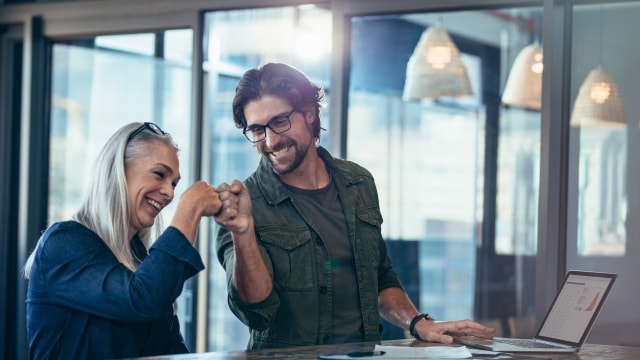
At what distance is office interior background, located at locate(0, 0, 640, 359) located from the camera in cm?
409

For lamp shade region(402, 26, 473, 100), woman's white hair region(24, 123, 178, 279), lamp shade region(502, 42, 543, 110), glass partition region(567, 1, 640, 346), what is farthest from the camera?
lamp shade region(402, 26, 473, 100)

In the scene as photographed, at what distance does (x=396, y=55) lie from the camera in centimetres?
475

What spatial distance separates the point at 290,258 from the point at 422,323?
16.3 inches

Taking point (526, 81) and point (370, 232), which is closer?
point (370, 232)

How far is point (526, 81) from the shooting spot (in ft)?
15.3

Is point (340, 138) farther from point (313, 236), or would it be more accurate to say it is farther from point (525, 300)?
point (313, 236)

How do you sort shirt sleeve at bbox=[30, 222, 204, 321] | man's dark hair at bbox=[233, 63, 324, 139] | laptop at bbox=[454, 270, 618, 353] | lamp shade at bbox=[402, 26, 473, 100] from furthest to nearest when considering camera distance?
lamp shade at bbox=[402, 26, 473, 100], man's dark hair at bbox=[233, 63, 324, 139], laptop at bbox=[454, 270, 618, 353], shirt sleeve at bbox=[30, 222, 204, 321]

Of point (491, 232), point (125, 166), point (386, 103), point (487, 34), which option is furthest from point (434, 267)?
point (125, 166)

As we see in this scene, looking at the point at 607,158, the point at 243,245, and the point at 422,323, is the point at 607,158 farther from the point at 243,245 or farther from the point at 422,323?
the point at 243,245

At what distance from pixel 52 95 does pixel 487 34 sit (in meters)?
2.26

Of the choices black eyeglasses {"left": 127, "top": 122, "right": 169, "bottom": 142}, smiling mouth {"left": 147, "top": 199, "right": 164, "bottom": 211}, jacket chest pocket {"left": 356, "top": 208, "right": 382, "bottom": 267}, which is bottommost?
jacket chest pocket {"left": 356, "top": 208, "right": 382, "bottom": 267}

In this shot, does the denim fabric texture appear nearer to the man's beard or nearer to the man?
the man

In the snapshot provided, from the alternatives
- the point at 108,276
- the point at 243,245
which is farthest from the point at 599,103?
the point at 108,276

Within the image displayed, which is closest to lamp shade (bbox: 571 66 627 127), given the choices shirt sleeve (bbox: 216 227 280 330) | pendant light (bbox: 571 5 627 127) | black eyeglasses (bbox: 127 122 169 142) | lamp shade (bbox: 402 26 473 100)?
pendant light (bbox: 571 5 627 127)
